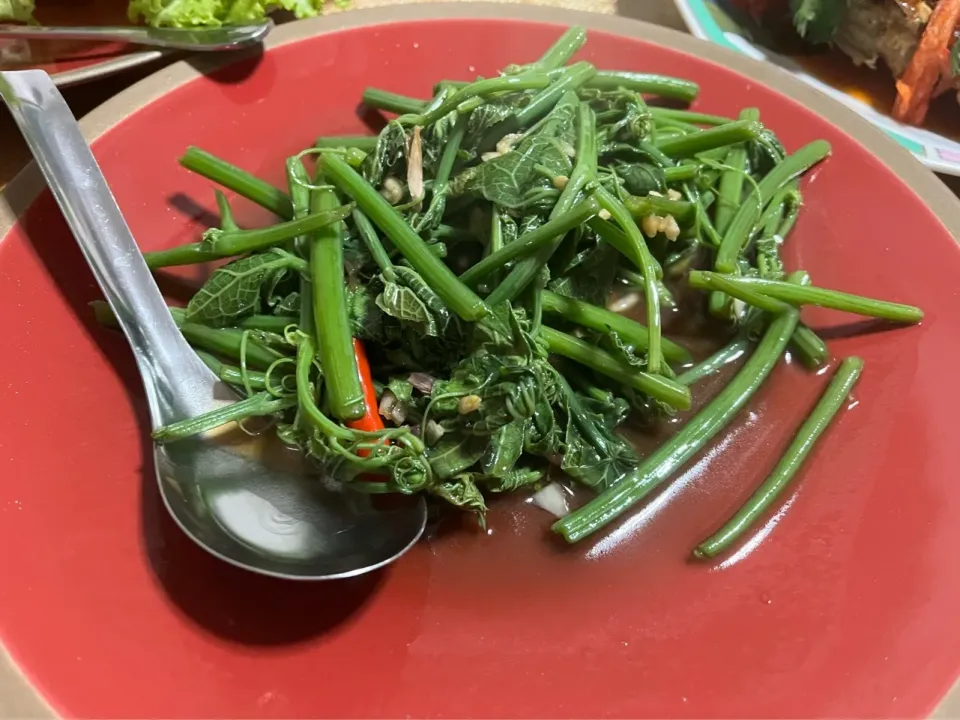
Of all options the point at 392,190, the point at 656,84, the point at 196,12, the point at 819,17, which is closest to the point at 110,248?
the point at 392,190

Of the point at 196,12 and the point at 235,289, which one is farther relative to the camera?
the point at 196,12

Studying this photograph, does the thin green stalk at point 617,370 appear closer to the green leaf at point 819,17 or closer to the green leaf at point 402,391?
the green leaf at point 402,391

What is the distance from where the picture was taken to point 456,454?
1.17 meters

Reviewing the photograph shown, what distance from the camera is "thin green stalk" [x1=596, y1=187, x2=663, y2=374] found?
1.20 meters

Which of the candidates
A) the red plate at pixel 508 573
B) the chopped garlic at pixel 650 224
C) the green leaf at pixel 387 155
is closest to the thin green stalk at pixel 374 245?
the green leaf at pixel 387 155

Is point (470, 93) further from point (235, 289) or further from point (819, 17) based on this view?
point (819, 17)

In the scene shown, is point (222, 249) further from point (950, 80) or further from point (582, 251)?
point (950, 80)

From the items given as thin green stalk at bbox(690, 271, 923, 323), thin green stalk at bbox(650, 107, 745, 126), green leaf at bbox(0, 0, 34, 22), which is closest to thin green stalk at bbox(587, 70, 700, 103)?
thin green stalk at bbox(650, 107, 745, 126)

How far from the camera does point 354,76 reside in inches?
66.9

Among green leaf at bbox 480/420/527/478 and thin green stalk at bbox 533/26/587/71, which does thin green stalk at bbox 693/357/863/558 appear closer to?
green leaf at bbox 480/420/527/478

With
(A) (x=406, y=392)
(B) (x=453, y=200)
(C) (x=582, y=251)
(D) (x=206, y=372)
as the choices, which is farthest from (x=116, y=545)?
(C) (x=582, y=251)

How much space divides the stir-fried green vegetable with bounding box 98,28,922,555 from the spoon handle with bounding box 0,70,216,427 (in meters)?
0.06

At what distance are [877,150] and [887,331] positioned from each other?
0.43 meters

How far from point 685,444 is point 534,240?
1.38 ft
